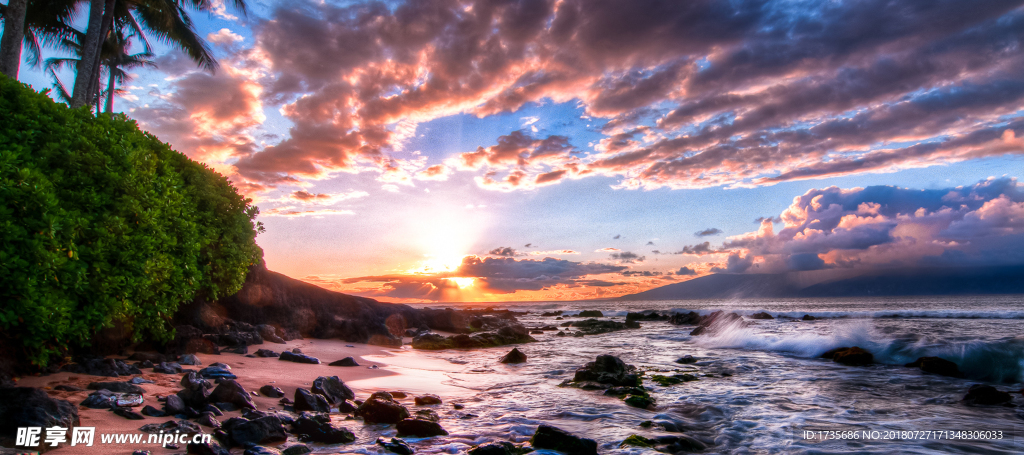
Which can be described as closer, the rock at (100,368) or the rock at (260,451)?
the rock at (260,451)

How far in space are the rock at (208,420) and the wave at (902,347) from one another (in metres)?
16.1

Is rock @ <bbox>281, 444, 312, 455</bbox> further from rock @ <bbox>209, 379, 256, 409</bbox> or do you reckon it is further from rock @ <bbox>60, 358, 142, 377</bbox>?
rock @ <bbox>60, 358, 142, 377</bbox>

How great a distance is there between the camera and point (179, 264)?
6.95 meters

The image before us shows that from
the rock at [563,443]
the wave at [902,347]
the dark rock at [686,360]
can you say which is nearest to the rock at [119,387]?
the rock at [563,443]

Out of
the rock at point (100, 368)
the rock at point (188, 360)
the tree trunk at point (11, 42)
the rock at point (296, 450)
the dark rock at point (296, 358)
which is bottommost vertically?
the rock at point (296, 450)

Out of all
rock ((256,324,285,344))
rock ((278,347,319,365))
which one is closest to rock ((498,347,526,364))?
rock ((278,347,319,365))

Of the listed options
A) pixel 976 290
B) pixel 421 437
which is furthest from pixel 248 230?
pixel 976 290

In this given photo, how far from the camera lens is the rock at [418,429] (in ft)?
17.1

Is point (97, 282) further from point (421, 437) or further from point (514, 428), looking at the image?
point (514, 428)

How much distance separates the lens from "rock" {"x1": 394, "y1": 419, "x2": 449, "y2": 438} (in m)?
5.23

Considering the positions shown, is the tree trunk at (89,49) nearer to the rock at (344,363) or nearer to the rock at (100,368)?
the rock at (344,363)

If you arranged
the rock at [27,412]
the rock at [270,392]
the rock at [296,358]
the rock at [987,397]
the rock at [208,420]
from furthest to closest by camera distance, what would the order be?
1. the rock at [296,358]
2. the rock at [987,397]
3. the rock at [270,392]
4. the rock at [208,420]
5. the rock at [27,412]

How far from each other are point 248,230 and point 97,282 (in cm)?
428

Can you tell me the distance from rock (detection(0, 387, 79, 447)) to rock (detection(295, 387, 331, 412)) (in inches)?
90.9
